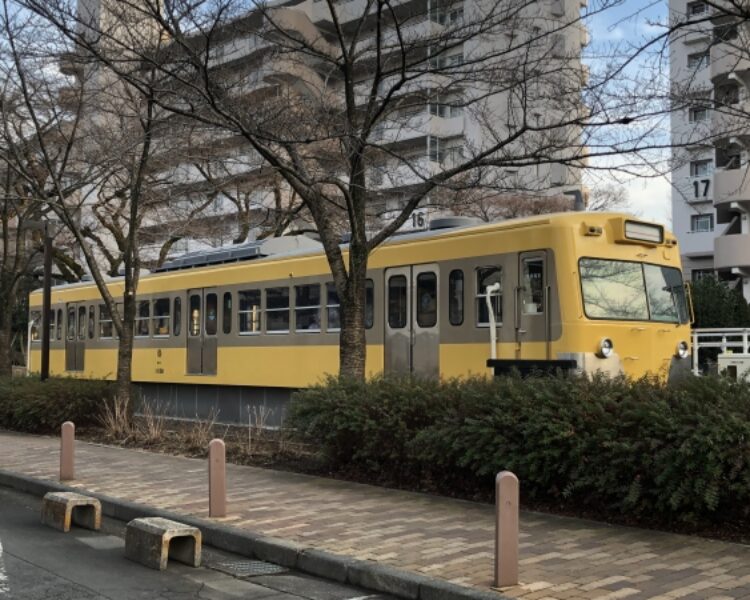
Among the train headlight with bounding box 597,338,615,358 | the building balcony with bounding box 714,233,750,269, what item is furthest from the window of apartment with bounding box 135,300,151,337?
the building balcony with bounding box 714,233,750,269

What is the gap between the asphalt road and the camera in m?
5.91

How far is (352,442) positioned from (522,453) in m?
2.72

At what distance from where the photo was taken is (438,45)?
11.2 m

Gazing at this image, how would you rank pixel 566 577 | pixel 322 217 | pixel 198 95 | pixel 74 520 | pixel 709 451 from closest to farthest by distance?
pixel 566 577, pixel 709 451, pixel 74 520, pixel 198 95, pixel 322 217

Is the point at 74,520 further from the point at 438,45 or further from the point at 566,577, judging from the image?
the point at 438,45

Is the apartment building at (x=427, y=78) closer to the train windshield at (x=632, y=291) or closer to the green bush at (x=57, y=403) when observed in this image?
the train windshield at (x=632, y=291)

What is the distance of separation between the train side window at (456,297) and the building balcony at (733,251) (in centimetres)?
2634

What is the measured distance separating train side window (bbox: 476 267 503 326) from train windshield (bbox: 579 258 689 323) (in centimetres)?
127

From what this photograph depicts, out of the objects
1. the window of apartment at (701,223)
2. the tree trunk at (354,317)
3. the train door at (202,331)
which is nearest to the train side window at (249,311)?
the train door at (202,331)

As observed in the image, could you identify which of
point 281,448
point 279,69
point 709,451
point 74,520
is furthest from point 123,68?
point 709,451

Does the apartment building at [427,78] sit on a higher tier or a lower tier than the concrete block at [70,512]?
higher

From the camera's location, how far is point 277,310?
1609cm


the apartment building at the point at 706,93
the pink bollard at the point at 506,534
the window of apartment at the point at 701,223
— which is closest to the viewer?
the pink bollard at the point at 506,534

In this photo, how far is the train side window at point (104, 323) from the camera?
21.0 metres
